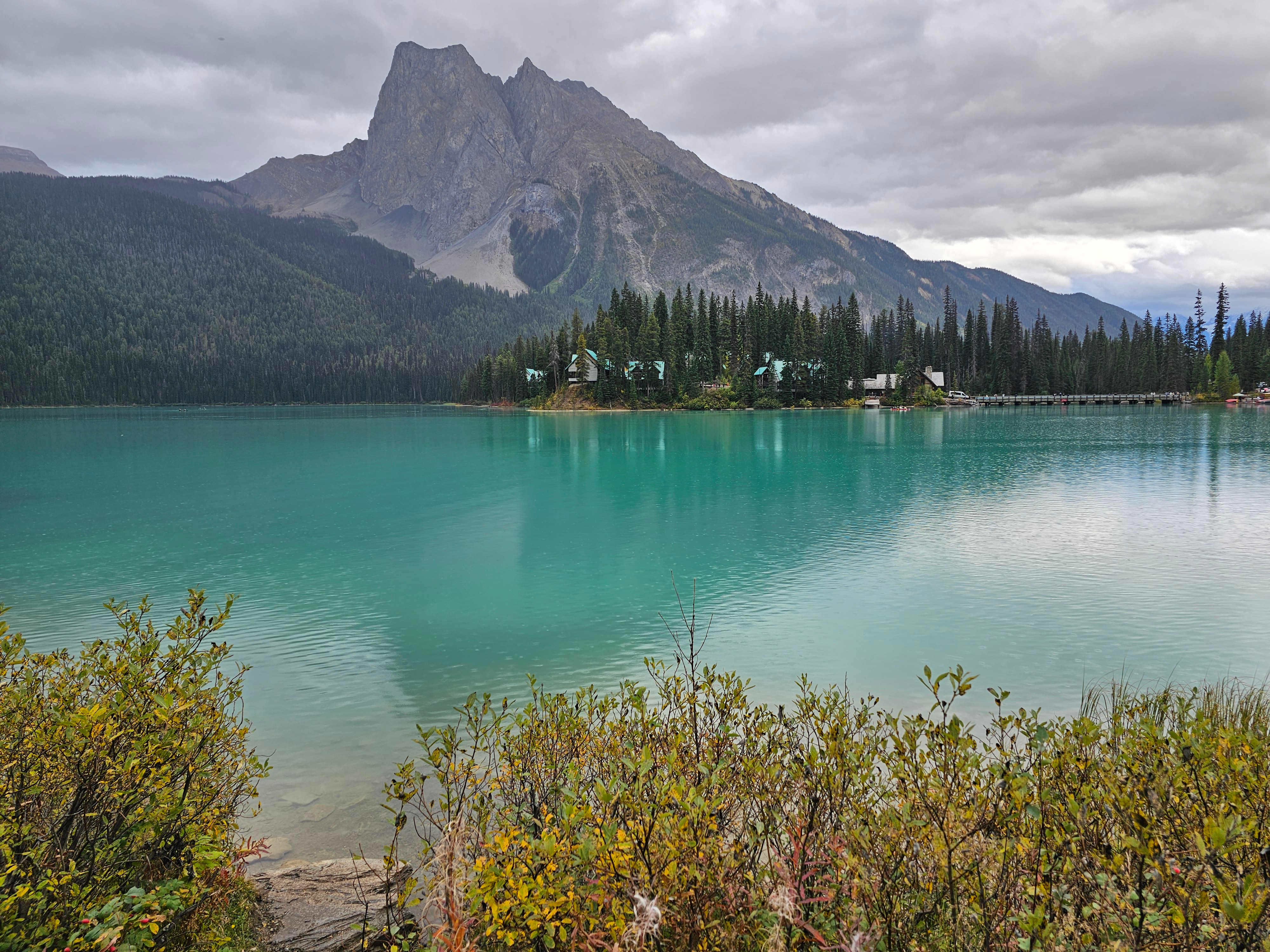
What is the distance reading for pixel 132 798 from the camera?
6.20 m

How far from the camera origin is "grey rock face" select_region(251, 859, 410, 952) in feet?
22.7

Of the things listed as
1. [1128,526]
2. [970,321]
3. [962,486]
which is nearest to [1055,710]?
[1128,526]

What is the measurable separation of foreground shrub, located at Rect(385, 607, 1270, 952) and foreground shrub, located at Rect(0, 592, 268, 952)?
1.99 meters

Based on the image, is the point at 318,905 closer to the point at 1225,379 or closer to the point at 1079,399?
the point at 1225,379

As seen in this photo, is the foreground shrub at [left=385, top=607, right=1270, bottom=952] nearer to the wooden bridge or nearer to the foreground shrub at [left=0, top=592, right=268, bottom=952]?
the foreground shrub at [left=0, top=592, right=268, bottom=952]

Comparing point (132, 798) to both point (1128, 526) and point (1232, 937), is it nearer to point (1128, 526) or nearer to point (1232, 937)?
point (1232, 937)

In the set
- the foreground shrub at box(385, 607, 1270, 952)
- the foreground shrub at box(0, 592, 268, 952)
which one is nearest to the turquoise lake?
the foreground shrub at box(0, 592, 268, 952)

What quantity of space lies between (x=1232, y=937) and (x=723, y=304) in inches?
7345

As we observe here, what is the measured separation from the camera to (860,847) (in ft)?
19.4

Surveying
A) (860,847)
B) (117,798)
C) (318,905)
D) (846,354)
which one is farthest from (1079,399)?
(117,798)

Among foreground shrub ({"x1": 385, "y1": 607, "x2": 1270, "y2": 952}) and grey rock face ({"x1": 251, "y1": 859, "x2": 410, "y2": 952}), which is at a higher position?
foreground shrub ({"x1": 385, "y1": 607, "x2": 1270, "y2": 952})

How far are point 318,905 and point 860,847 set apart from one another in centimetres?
580

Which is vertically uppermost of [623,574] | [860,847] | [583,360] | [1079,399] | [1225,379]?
[583,360]

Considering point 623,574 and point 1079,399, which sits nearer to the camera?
point 623,574
